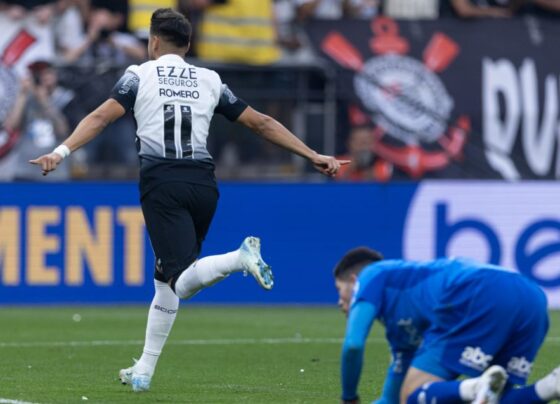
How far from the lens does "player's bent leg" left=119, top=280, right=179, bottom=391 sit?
904cm

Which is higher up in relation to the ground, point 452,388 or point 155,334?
point 452,388

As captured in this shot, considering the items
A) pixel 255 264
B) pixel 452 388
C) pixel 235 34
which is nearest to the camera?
pixel 452 388

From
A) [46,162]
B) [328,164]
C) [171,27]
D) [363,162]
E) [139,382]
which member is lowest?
[139,382]

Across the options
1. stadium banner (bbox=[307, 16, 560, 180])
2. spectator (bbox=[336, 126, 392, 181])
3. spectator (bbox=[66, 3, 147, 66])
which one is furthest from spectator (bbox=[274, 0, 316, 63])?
spectator (bbox=[66, 3, 147, 66])

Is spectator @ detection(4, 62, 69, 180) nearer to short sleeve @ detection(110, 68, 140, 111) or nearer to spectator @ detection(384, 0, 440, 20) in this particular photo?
spectator @ detection(384, 0, 440, 20)

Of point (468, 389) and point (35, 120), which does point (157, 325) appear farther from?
point (35, 120)

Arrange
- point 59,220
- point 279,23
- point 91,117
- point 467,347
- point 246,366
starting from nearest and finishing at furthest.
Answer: point 467,347 < point 91,117 < point 246,366 < point 59,220 < point 279,23

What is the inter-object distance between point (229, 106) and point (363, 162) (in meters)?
9.77

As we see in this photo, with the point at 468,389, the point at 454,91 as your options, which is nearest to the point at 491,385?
the point at 468,389

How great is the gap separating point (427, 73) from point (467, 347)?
44.5ft

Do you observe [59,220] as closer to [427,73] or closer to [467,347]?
[427,73]

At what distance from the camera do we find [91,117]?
28.3 ft

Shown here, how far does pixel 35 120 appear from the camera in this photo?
17734 mm

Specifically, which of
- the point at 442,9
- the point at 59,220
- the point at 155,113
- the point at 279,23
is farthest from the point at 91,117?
the point at 442,9
